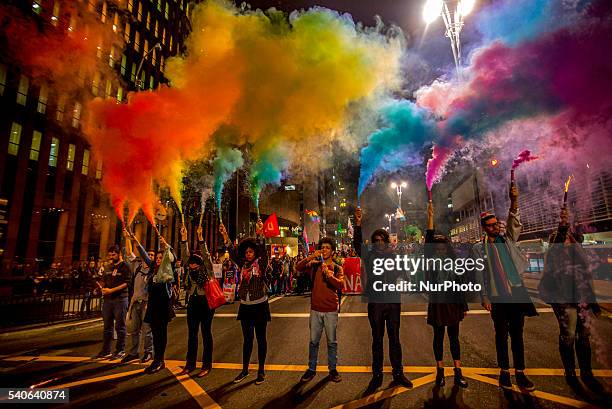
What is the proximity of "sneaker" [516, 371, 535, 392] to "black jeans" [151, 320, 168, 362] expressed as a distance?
5555 millimetres

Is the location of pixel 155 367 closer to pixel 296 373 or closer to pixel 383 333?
pixel 296 373

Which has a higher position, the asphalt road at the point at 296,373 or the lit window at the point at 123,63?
the lit window at the point at 123,63

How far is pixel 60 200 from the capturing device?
23.3 metres

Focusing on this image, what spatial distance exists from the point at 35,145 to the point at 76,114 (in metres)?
4.60

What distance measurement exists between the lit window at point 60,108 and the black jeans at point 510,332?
29.9 meters

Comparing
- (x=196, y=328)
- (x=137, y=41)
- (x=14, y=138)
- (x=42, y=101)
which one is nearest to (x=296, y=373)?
(x=196, y=328)

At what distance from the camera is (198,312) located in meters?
5.41

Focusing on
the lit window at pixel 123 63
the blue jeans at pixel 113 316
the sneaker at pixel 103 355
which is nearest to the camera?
the sneaker at pixel 103 355

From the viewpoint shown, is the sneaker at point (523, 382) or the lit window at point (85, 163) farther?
the lit window at point (85, 163)

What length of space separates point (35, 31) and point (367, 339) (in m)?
16.9

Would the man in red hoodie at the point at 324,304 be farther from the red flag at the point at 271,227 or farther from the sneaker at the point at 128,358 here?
the red flag at the point at 271,227

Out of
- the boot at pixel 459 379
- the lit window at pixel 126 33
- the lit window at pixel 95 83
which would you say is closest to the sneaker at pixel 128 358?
the boot at pixel 459 379

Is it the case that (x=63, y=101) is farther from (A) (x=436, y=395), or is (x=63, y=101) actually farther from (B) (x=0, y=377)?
(A) (x=436, y=395)

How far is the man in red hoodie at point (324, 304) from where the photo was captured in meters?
4.79
